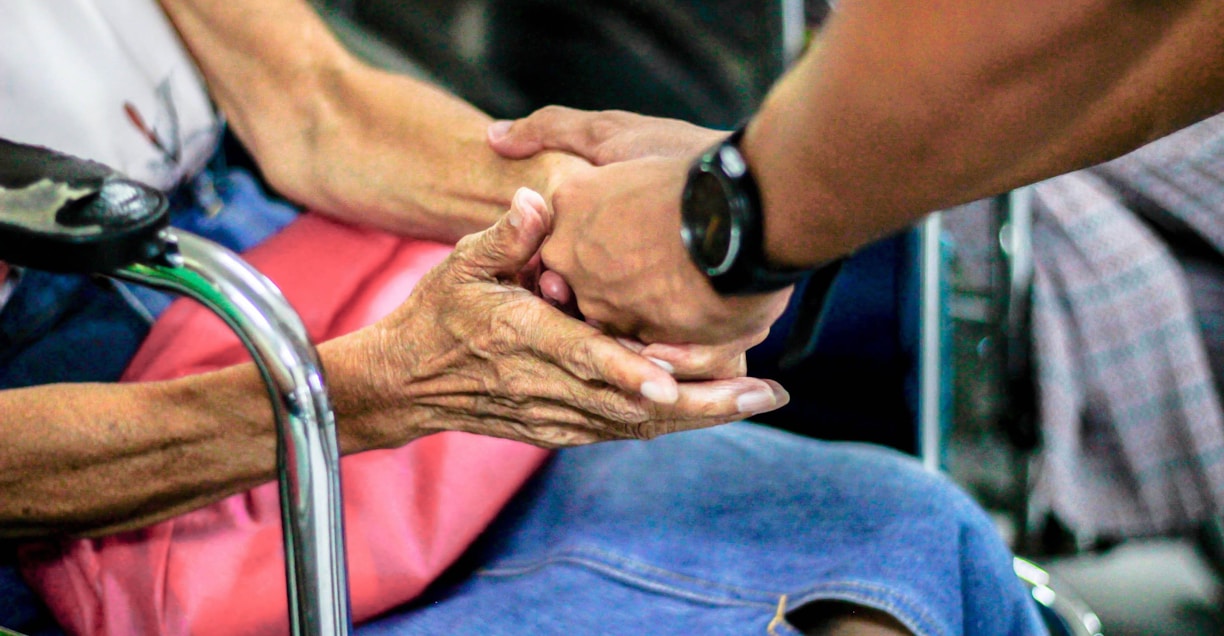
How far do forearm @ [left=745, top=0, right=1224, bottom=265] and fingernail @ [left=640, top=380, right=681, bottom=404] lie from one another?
9 centimetres

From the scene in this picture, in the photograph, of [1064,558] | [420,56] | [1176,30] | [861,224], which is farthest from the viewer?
[420,56]

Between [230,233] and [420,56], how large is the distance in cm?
78

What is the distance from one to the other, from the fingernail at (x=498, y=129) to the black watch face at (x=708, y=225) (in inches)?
10.0

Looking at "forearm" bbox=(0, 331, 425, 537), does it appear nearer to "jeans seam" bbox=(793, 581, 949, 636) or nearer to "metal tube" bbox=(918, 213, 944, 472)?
"jeans seam" bbox=(793, 581, 949, 636)

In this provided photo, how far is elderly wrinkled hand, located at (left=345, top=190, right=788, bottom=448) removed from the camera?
1.64ft

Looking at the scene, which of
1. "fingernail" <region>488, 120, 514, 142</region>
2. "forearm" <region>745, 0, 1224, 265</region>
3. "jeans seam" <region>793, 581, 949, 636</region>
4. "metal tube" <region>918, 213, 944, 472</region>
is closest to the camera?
"forearm" <region>745, 0, 1224, 265</region>

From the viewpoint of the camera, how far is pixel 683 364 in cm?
51

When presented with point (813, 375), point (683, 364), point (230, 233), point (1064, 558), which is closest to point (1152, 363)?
point (1064, 558)

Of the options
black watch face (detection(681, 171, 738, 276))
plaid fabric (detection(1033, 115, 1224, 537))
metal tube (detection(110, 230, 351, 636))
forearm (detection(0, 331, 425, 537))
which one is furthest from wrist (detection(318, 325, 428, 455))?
plaid fabric (detection(1033, 115, 1224, 537))

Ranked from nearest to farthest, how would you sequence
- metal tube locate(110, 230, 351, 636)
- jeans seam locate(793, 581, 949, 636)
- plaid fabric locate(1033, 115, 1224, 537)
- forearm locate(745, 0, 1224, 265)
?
1. forearm locate(745, 0, 1224, 265)
2. metal tube locate(110, 230, 351, 636)
3. jeans seam locate(793, 581, 949, 636)
4. plaid fabric locate(1033, 115, 1224, 537)

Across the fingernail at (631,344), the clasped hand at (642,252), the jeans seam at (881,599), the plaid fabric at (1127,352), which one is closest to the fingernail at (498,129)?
the clasped hand at (642,252)

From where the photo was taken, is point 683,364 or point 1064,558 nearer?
point 683,364

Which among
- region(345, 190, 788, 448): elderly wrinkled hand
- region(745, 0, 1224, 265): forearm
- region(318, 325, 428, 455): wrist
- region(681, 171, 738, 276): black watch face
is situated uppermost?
region(745, 0, 1224, 265): forearm

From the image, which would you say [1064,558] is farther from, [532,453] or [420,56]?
[420,56]
